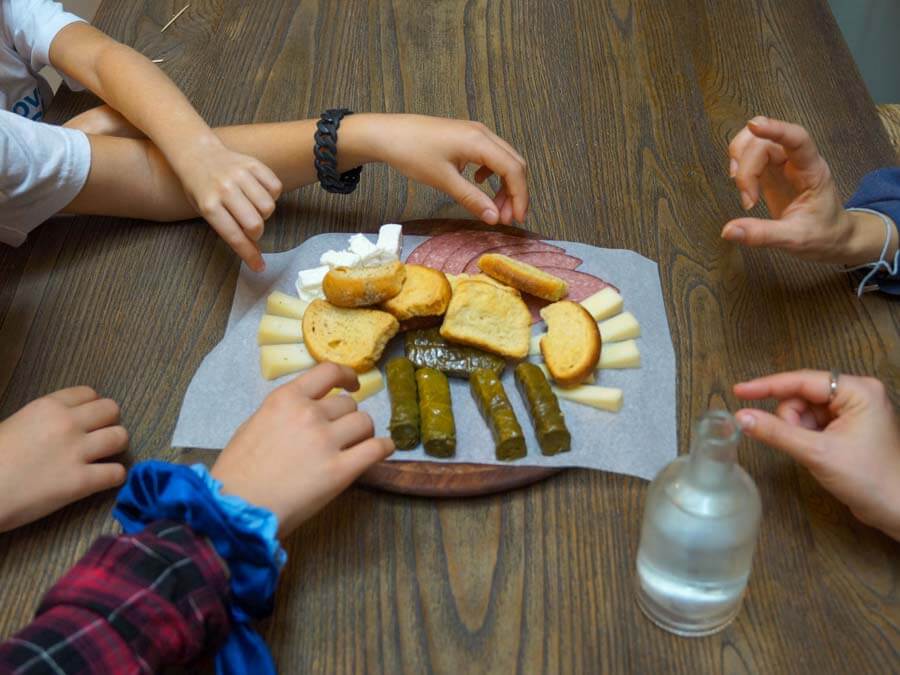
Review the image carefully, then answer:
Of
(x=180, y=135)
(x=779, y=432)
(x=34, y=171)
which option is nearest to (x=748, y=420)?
(x=779, y=432)

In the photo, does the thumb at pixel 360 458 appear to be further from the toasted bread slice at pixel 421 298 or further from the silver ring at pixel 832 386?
the silver ring at pixel 832 386

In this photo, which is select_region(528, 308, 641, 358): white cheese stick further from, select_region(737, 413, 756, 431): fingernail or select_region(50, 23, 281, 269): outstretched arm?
select_region(50, 23, 281, 269): outstretched arm

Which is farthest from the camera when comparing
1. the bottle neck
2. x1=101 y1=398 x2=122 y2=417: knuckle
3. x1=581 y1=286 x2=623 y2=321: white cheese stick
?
x1=581 y1=286 x2=623 y2=321: white cheese stick

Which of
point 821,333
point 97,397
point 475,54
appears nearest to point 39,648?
point 97,397

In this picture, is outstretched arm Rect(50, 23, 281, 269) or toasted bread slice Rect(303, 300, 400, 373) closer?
toasted bread slice Rect(303, 300, 400, 373)

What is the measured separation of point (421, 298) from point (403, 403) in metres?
0.16

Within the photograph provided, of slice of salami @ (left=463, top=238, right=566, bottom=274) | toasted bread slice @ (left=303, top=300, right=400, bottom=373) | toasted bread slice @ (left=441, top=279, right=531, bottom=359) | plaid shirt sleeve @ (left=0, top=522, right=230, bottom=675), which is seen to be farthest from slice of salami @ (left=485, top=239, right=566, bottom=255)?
plaid shirt sleeve @ (left=0, top=522, right=230, bottom=675)

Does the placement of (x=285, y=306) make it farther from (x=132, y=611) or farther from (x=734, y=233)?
(x=734, y=233)

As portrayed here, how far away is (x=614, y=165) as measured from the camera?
1.41 metres

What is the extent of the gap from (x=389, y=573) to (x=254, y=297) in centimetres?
47

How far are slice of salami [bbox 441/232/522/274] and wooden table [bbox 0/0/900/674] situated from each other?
93 millimetres

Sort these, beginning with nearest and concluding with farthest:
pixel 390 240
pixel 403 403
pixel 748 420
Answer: pixel 748 420
pixel 403 403
pixel 390 240

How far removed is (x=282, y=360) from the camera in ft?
3.53

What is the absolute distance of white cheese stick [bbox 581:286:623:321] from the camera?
114 cm
